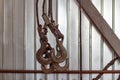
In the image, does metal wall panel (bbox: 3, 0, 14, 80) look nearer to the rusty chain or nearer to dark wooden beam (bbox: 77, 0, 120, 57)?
dark wooden beam (bbox: 77, 0, 120, 57)

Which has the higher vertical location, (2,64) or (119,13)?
(119,13)

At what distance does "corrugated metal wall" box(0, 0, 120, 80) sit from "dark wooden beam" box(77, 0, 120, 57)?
2.4 inches

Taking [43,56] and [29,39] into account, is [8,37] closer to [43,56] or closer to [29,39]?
[29,39]

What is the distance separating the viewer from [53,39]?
2617 millimetres

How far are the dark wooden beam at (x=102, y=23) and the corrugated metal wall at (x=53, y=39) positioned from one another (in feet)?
0.20

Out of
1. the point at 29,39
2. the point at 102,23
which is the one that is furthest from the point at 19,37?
the point at 102,23

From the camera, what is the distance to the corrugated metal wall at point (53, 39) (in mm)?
2621

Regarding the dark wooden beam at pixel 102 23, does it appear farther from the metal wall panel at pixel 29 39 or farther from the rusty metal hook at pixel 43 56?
the rusty metal hook at pixel 43 56

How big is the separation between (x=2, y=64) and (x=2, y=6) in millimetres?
619

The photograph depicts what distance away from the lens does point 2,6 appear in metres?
2.65

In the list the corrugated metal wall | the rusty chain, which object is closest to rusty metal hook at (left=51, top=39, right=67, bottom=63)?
the rusty chain

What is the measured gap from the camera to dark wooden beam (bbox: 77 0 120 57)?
2572 mm

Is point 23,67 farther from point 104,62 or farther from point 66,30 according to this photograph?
point 104,62

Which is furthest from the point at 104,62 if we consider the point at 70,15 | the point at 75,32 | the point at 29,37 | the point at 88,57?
the point at 29,37
